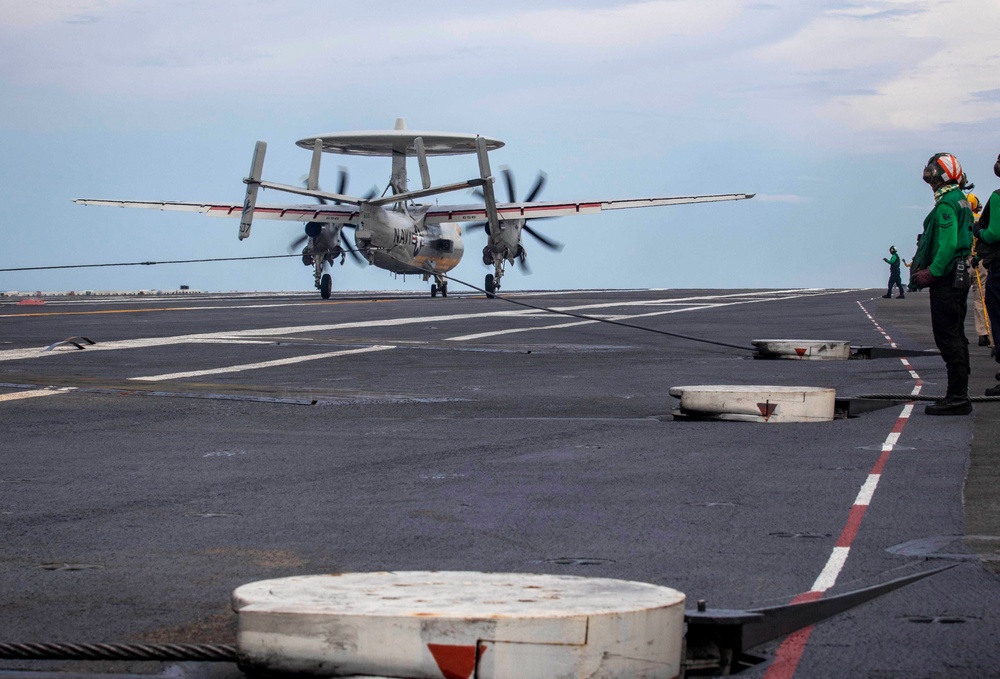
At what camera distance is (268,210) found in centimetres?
5200

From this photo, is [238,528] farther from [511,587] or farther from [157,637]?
[511,587]

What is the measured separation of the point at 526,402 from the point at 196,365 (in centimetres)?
637

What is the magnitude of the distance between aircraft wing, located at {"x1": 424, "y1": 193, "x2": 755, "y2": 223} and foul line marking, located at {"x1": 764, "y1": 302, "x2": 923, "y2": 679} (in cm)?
4507

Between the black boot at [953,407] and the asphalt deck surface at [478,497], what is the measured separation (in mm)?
168

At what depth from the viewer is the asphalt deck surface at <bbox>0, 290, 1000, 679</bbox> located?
5086 mm

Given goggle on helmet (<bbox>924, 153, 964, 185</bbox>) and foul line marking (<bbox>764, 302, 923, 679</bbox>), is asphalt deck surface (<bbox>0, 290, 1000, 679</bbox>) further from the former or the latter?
goggle on helmet (<bbox>924, 153, 964, 185</bbox>)

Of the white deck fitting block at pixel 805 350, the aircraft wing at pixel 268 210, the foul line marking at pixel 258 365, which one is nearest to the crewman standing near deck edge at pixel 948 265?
the white deck fitting block at pixel 805 350

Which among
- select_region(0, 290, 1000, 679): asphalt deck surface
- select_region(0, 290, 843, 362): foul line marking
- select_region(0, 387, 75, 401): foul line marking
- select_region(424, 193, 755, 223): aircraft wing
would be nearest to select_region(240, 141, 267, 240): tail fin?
select_region(0, 290, 843, 362): foul line marking

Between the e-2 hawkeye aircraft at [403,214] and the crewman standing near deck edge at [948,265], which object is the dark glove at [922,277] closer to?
the crewman standing near deck edge at [948,265]

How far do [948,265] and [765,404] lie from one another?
7.42ft

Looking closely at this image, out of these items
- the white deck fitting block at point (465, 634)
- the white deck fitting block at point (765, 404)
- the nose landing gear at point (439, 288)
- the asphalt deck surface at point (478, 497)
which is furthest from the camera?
the nose landing gear at point (439, 288)

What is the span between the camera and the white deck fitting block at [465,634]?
3764 mm

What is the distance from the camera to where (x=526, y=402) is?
13.5 m

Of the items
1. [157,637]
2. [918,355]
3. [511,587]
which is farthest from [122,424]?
[918,355]
